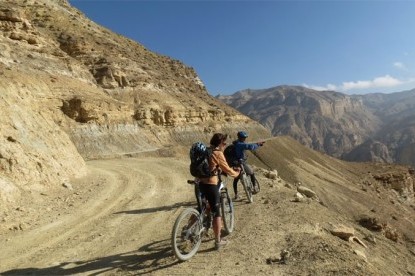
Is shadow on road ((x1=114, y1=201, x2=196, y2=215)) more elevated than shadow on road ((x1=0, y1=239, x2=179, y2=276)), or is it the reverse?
shadow on road ((x1=114, y1=201, x2=196, y2=215))

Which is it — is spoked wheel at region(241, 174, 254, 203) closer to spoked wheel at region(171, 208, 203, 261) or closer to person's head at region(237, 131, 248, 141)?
person's head at region(237, 131, 248, 141)

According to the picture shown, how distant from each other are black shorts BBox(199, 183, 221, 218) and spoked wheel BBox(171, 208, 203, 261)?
347mm

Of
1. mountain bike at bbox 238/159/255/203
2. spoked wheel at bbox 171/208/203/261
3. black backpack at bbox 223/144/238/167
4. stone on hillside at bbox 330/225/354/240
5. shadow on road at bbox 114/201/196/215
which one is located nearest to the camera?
spoked wheel at bbox 171/208/203/261

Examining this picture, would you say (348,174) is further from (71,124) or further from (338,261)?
(338,261)

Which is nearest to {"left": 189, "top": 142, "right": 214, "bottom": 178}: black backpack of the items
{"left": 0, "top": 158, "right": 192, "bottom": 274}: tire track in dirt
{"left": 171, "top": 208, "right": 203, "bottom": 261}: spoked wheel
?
{"left": 171, "top": 208, "right": 203, "bottom": 261}: spoked wheel

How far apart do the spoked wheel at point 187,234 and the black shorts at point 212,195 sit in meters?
0.35

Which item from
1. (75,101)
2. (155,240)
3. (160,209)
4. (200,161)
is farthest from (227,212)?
(75,101)

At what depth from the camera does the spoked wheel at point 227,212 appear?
8505 mm

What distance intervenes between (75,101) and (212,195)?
3157 centimetres

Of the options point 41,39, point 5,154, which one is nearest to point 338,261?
point 5,154

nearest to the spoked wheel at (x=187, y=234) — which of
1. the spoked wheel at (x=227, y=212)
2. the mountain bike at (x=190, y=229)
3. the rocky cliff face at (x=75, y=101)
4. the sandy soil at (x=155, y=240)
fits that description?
the mountain bike at (x=190, y=229)

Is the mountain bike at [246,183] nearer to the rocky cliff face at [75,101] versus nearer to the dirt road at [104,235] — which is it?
the dirt road at [104,235]

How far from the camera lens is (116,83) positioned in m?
48.0

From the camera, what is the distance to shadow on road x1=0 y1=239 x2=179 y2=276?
22.7ft
